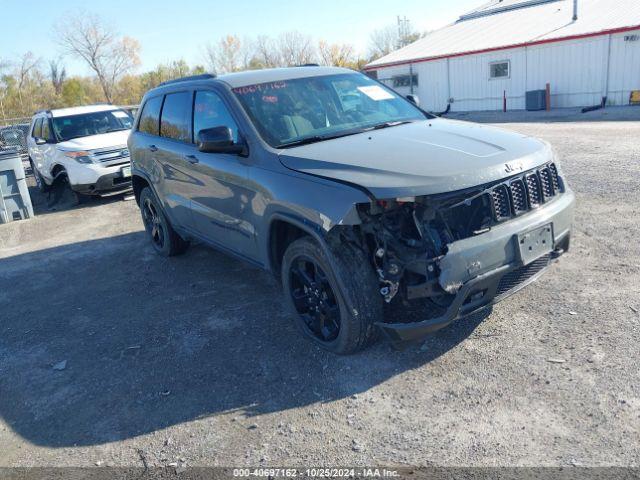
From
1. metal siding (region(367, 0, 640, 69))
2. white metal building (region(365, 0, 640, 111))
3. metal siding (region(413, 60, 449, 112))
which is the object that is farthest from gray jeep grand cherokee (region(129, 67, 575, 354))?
metal siding (region(413, 60, 449, 112))

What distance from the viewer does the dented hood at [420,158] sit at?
10.6 ft

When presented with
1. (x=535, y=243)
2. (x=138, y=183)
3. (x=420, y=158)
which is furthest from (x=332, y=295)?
(x=138, y=183)

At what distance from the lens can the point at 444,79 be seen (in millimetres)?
27438

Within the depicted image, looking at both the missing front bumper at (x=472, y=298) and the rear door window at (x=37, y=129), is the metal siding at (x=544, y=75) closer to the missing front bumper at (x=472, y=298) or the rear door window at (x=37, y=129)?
the rear door window at (x=37, y=129)

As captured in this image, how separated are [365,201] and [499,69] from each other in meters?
24.3

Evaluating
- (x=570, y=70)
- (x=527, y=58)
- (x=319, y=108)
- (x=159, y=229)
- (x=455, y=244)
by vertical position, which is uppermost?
(x=527, y=58)

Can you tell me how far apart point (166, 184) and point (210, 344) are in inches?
86.5

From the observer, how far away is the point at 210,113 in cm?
479

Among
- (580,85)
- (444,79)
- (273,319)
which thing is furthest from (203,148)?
(444,79)

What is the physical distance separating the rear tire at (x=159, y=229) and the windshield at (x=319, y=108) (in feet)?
7.64

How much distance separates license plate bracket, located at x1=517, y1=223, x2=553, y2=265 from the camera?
341cm

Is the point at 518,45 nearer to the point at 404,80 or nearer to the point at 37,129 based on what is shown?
the point at 404,80

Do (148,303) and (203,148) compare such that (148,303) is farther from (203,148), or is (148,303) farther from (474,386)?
(474,386)

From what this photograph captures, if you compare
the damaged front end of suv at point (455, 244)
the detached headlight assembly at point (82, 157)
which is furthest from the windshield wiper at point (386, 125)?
the detached headlight assembly at point (82, 157)
